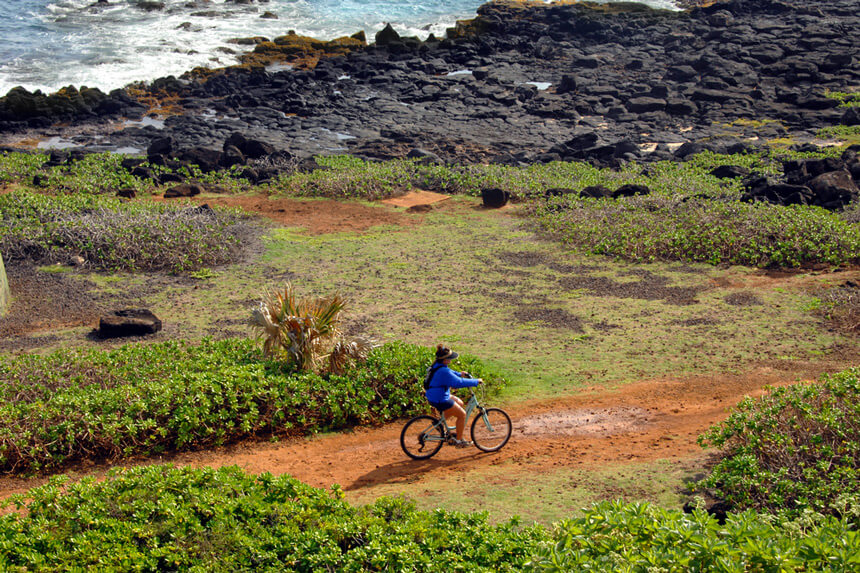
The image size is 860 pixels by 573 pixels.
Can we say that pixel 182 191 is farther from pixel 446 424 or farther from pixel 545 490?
pixel 545 490

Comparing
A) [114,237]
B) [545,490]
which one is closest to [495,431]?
[545,490]

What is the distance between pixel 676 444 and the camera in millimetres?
8898

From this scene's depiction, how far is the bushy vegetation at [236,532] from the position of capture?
5859mm

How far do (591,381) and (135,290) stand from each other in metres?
9.44

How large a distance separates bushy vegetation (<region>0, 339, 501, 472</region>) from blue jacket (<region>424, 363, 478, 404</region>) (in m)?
1.45

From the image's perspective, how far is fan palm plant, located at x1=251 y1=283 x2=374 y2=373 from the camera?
1017cm

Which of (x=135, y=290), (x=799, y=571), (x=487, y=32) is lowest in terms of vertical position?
(x=135, y=290)

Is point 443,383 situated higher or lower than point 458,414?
higher

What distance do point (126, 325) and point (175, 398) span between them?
12.7 feet

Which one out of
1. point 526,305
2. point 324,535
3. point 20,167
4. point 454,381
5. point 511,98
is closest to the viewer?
point 324,535

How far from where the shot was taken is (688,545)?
4594 mm

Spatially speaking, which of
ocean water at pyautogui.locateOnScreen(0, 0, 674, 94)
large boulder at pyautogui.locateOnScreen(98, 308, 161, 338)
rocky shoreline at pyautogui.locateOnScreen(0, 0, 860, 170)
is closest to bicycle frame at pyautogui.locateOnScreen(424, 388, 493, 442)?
large boulder at pyautogui.locateOnScreen(98, 308, 161, 338)

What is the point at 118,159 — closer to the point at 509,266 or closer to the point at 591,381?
the point at 509,266

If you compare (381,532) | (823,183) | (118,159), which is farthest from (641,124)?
(381,532)
